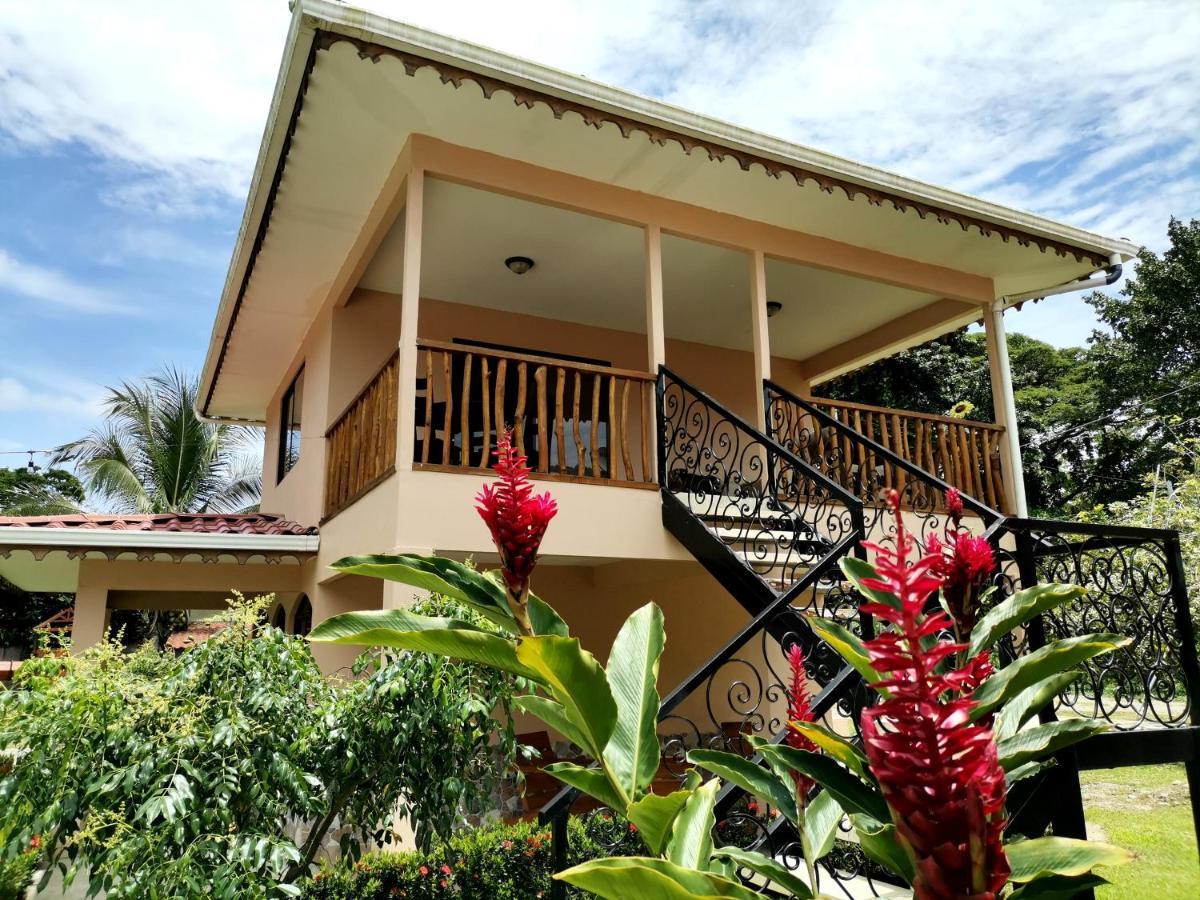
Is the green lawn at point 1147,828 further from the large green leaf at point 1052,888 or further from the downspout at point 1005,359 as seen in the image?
the large green leaf at point 1052,888

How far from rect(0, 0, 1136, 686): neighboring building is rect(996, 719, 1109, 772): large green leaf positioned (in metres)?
3.83

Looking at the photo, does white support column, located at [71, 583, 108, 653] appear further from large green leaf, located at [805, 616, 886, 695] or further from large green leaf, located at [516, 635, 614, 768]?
large green leaf, located at [805, 616, 886, 695]

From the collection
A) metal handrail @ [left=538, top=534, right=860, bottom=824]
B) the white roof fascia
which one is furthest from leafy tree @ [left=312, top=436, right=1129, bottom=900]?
the white roof fascia

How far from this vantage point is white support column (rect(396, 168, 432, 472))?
18.9 ft

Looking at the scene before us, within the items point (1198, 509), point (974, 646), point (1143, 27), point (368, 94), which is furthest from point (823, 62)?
point (1198, 509)

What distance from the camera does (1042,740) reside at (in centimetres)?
167

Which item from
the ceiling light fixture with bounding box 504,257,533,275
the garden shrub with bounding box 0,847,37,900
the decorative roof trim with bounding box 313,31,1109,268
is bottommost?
the garden shrub with bounding box 0,847,37,900

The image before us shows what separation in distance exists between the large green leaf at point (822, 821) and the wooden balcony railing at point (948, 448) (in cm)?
636

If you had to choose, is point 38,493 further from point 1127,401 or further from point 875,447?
point 1127,401

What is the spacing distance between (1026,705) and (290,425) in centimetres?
1109

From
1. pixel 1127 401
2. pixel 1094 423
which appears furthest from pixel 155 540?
pixel 1127 401

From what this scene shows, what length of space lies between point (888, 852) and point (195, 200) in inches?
2060

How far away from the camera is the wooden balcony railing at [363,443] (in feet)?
20.3

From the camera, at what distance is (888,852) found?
136 cm
